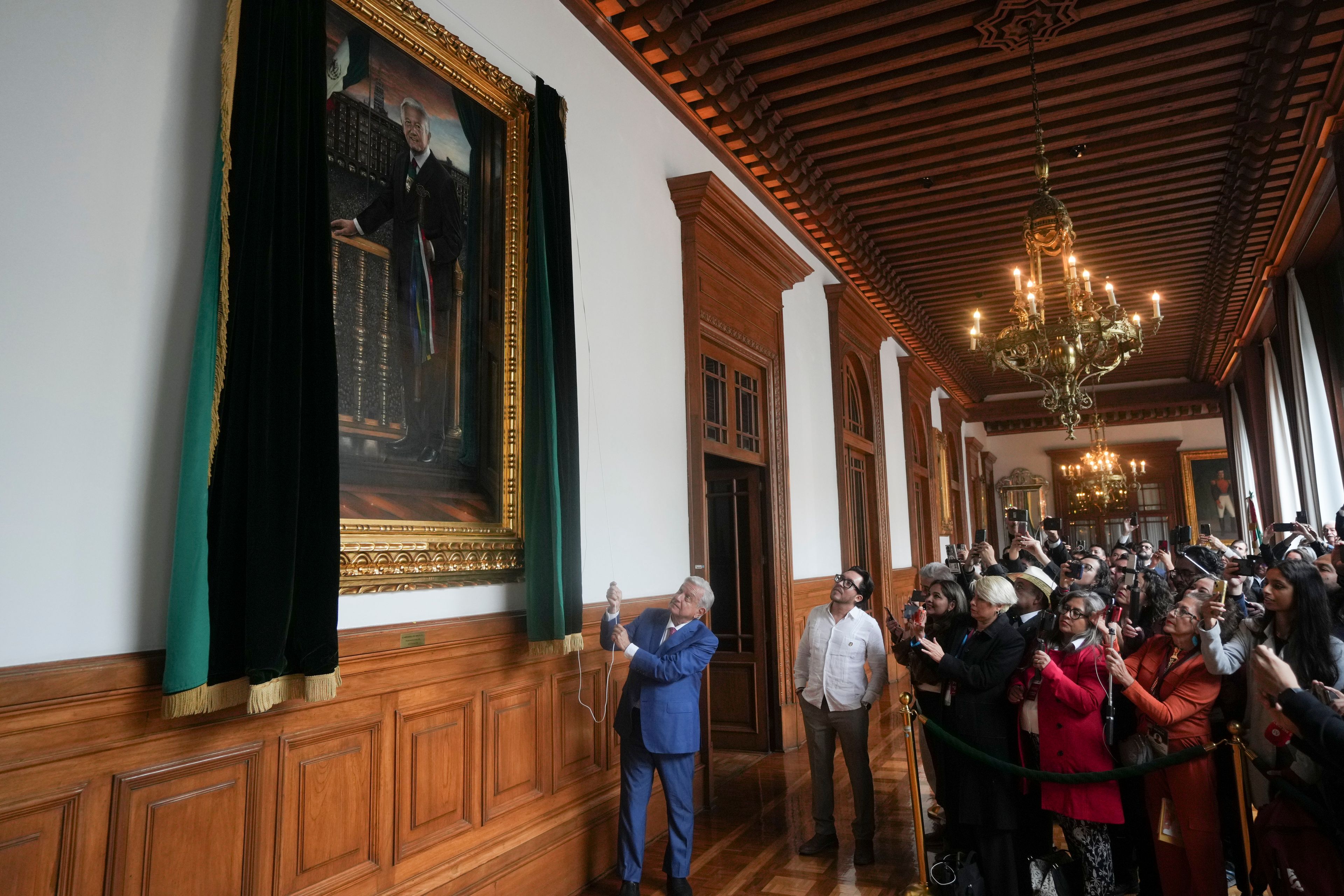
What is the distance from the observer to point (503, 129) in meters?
4.47

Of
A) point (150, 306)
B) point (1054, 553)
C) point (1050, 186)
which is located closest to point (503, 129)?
point (150, 306)

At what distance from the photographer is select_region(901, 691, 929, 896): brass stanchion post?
420 centimetres

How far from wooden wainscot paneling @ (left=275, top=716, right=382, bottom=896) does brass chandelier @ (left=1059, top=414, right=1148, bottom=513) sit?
14.2 metres

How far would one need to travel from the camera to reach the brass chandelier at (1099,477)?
15.8 metres

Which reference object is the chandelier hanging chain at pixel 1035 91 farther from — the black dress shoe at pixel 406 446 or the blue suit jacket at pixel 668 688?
the black dress shoe at pixel 406 446

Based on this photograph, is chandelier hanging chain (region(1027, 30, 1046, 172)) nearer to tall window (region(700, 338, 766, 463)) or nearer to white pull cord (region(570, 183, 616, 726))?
tall window (region(700, 338, 766, 463))

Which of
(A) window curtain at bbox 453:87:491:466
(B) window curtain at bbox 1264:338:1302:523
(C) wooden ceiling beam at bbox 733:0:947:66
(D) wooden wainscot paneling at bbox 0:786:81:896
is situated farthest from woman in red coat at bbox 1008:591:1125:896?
(B) window curtain at bbox 1264:338:1302:523

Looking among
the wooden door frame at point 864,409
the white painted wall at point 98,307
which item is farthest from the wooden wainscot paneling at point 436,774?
the wooden door frame at point 864,409

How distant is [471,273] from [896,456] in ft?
32.2

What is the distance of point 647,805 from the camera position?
452 cm

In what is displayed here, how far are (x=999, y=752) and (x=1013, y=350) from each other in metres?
3.36

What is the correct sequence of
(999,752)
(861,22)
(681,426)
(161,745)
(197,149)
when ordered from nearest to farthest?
(161,745) → (197,149) → (999,752) → (861,22) → (681,426)

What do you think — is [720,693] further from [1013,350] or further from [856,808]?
[1013,350]

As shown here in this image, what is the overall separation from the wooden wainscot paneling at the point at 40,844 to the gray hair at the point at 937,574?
3.98 m
